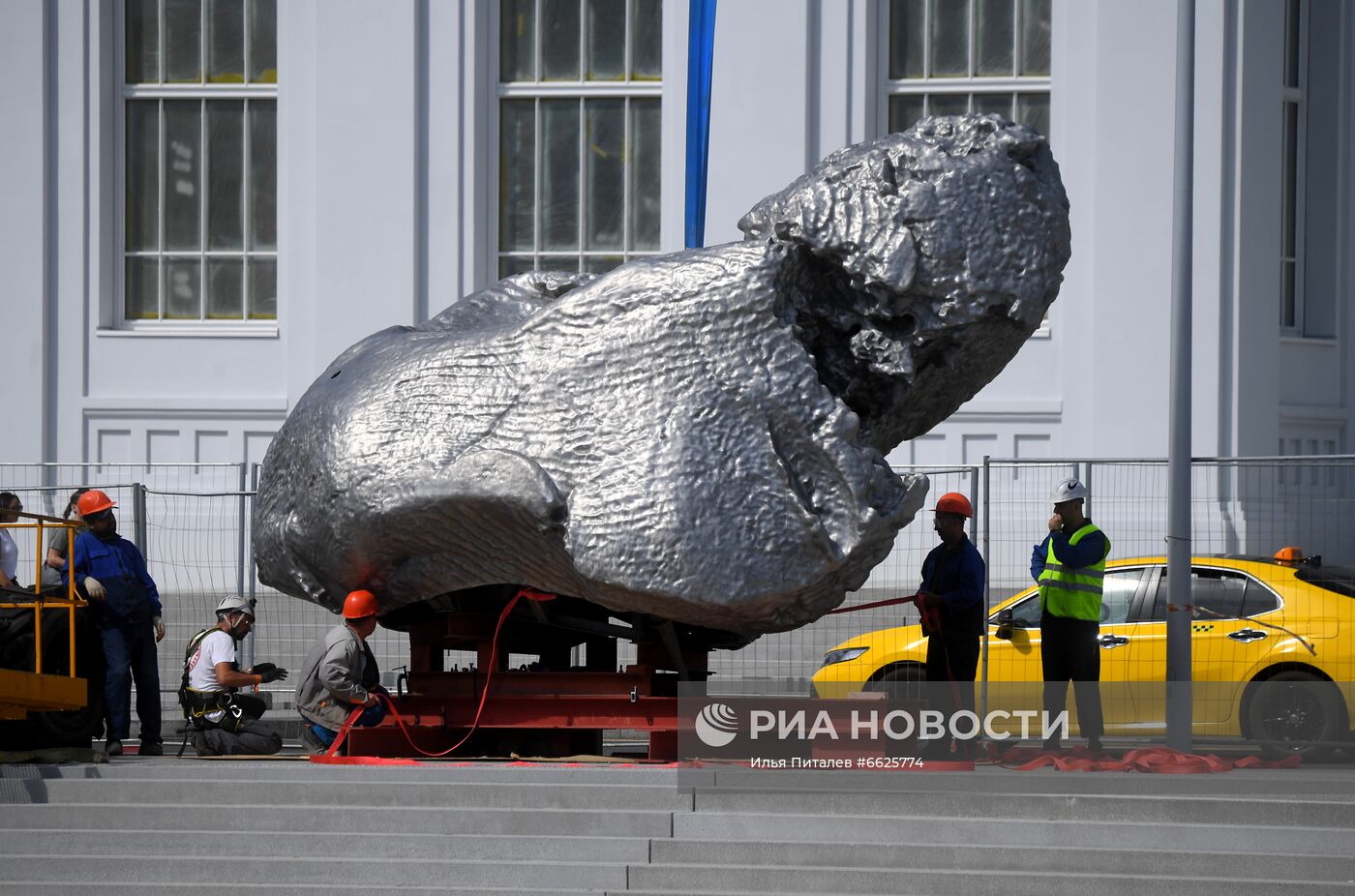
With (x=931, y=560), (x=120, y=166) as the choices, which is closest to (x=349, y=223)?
(x=120, y=166)

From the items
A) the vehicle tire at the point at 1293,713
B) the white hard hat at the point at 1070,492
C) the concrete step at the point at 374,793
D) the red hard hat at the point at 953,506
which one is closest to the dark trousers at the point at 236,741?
the concrete step at the point at 374,793

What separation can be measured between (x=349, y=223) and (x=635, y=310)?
1170 cm

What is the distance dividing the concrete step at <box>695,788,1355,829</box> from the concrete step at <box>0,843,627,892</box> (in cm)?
78

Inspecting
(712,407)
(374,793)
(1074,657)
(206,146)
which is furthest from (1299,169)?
(374,793)

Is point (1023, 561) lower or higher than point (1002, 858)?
higher

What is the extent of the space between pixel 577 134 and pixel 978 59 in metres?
4.76

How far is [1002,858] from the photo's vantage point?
740 centimetres

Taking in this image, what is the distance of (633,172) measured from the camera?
20203 millimetres

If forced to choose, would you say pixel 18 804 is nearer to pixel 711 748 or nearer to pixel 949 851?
pixel 711 748

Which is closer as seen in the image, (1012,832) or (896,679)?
(1012,832)

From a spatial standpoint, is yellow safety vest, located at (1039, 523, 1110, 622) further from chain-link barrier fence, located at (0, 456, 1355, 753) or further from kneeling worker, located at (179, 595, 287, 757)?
kneeling worker, located at (179, 595, 287, 757)

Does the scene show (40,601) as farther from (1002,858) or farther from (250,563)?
(250,563)

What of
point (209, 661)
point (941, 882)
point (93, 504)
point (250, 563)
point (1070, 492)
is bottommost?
point (941, 882)

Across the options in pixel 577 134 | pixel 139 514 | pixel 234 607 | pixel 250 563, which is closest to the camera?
pixel 234 607
